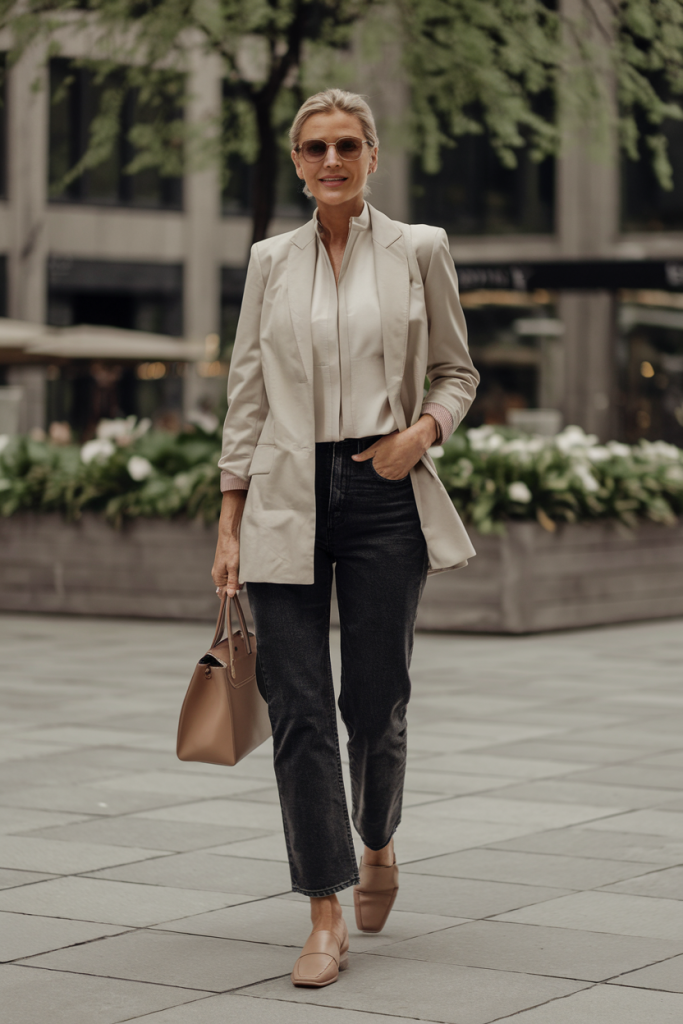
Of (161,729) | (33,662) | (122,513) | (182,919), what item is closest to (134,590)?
(122,513)

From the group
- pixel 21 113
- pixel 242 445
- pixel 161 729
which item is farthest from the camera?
pixel 21 113

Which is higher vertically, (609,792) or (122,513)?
(122,513)

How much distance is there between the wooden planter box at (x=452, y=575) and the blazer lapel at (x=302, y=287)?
7.58 metres

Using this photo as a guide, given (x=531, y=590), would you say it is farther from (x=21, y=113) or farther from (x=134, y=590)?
(x=21, y=113)

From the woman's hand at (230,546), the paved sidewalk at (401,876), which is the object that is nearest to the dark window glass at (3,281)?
the paved sidewalk at (401,876)

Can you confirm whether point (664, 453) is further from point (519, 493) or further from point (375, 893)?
point (375, 893)

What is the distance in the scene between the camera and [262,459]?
4.05 metres

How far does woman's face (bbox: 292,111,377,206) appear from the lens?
4062 millimetres

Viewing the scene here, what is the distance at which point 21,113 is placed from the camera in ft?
102

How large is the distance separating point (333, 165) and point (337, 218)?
15cm

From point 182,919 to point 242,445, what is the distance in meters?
1.28

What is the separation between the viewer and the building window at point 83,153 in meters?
31.9

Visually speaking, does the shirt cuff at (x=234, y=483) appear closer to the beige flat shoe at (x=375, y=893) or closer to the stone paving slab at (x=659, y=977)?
the beige flat shoe at (x=375, y=893)

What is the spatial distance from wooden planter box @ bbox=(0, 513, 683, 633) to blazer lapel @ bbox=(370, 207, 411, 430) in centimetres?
759
